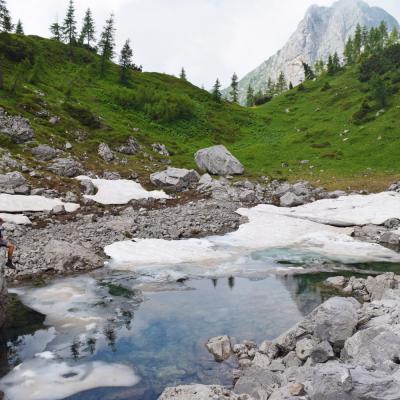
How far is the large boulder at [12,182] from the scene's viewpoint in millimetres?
40281

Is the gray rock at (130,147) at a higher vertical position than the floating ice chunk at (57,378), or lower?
higher

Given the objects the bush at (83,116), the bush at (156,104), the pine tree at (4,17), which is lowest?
the bush at (83,116)

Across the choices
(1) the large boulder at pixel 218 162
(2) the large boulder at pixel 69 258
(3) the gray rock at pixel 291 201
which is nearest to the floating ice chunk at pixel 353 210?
(3) the gray rock at pixel 291 201

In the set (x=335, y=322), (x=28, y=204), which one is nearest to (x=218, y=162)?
(x=28, y=204)

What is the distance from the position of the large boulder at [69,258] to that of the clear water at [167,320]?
145 cm

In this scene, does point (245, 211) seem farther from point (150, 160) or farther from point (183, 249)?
point (150, 160)

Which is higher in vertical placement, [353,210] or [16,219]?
[353,210]

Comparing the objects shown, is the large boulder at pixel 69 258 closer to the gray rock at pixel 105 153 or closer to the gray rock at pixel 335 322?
the gray rock at pixel 335 322

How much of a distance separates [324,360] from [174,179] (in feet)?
131

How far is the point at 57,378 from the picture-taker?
45.7 feet

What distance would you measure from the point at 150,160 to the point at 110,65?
64.4 meters

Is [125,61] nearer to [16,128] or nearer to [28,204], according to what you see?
[16,128]

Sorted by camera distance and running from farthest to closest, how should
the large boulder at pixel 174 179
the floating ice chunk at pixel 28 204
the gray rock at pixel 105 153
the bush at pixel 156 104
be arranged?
1. the bush at pixel 156 104
2. the gray rock at pixel 105 153
3. the large boulder at pixel 174 179
4. the floating ice chunk at pixel 28 204

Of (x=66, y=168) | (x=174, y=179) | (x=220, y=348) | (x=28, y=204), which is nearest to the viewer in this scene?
(x=220, y=348)
